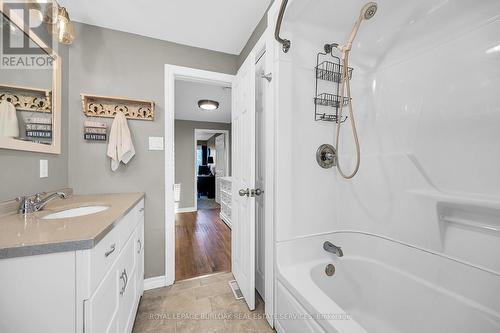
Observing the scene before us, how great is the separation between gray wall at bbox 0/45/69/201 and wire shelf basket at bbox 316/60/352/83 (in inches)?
76.5

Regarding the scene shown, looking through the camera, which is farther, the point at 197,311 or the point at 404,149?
the point at 197,311

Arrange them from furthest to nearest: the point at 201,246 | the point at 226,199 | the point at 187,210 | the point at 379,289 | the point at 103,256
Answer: the point at 187,210 → the point at 226,199 → the point at 201,246 → the point at 379,289 → the point at 103,256

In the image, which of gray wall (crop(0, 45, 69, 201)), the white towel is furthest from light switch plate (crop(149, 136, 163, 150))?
gray wall (crop(0, 45, 69, 201))

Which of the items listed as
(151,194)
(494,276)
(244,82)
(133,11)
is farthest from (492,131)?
(133,11)

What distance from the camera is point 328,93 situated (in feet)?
4.70

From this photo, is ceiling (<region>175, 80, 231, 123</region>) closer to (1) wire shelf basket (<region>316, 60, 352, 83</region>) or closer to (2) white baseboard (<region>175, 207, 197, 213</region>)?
(1) wire shelf basket (<region>316, 60, 352, 83</region>)

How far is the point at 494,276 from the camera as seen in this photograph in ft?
2.90

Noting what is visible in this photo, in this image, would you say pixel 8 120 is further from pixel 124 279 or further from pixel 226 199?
pixel 226 199

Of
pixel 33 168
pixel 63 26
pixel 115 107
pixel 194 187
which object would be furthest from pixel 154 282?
pixel 194 187

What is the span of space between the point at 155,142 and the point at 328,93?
62.6 inches

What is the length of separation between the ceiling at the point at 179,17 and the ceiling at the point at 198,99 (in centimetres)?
56

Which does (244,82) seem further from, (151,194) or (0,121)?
(0,121)

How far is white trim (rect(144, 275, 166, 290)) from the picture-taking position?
70.2 inches

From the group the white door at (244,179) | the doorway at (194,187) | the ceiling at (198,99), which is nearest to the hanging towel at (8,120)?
the doorway at (194,187)
